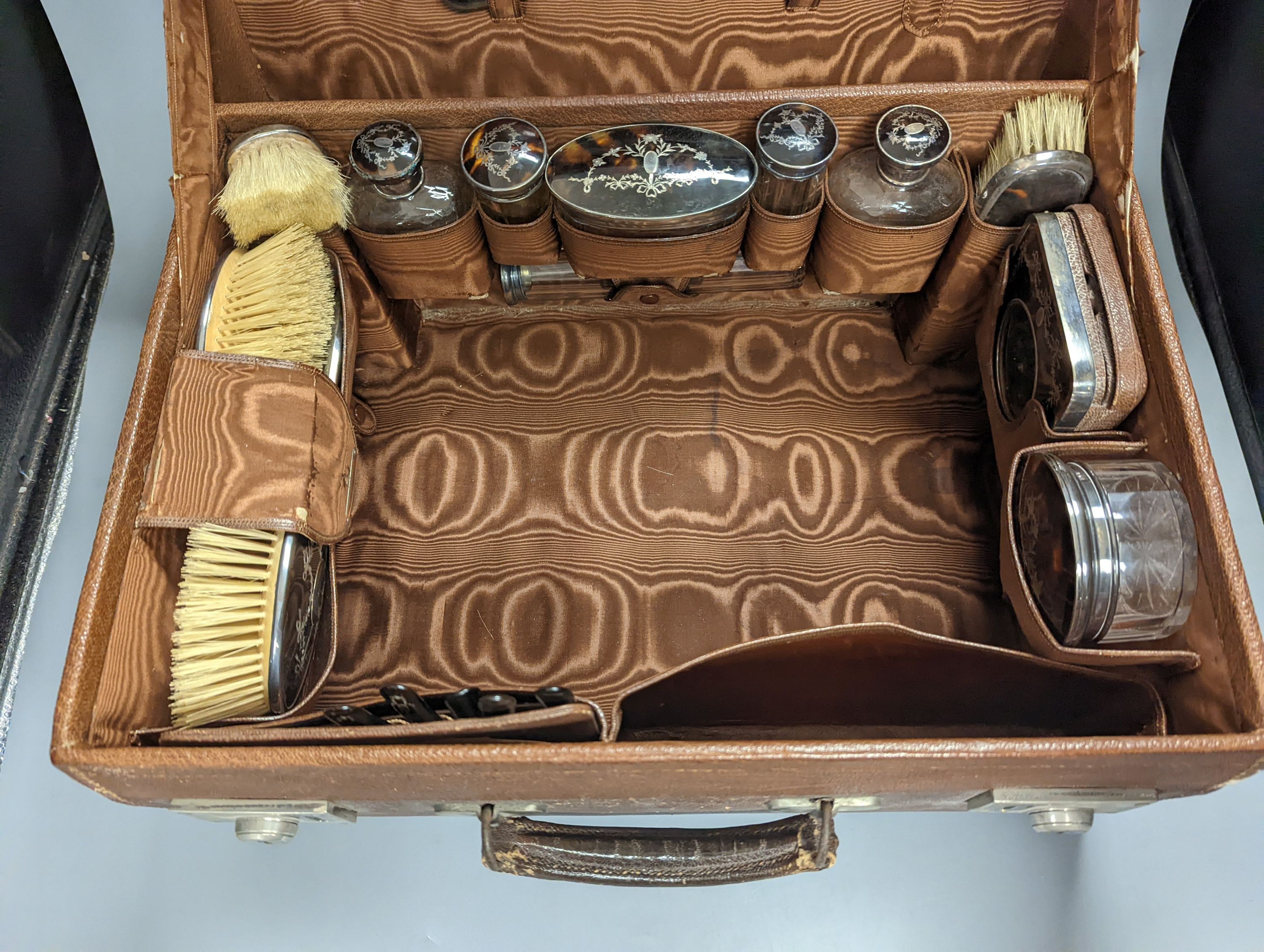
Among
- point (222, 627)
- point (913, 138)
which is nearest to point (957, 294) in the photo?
point (913, 138)

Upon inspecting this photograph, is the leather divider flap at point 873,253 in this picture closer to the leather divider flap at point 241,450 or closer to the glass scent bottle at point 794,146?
the glass scent bottle at point 794,146

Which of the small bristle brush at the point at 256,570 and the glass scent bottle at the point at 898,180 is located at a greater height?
the glass scent bottle at the point at 898,180

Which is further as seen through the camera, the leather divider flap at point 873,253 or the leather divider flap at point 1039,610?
the leather divider flap at point 873,253

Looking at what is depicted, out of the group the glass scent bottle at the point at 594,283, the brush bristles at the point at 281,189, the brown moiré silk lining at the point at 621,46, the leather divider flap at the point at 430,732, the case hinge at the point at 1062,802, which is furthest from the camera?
the glass scent bottle at the point at 594,283

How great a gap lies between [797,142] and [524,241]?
0.38 metres

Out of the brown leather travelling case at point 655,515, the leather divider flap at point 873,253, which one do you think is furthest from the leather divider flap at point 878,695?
the leather divider flap at point 873,253

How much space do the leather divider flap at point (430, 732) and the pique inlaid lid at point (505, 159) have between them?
0.63m

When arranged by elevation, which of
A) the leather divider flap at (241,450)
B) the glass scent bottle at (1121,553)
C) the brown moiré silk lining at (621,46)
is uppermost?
the brown moiré silk lining at (621,46)

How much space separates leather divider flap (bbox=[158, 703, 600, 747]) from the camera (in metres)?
0.84

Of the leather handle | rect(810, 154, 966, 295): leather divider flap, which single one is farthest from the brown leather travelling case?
rect(810, 154, 966, 295): leather divider flap

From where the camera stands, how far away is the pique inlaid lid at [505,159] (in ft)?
3.40

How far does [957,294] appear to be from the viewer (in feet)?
3.92

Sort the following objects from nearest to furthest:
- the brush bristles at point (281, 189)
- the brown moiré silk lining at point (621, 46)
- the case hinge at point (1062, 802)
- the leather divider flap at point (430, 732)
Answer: the leather divider flap at point (430, 732)
the case hinge at point (1062, 802)
the brush bristles at point (281, 189)
the brown moiré silk lining at point (621, 46)

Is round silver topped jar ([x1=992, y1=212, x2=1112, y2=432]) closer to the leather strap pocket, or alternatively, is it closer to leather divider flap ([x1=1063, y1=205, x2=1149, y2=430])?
leather divider flap ([x1=1063, y1=205, x2=1149, y2=430])
